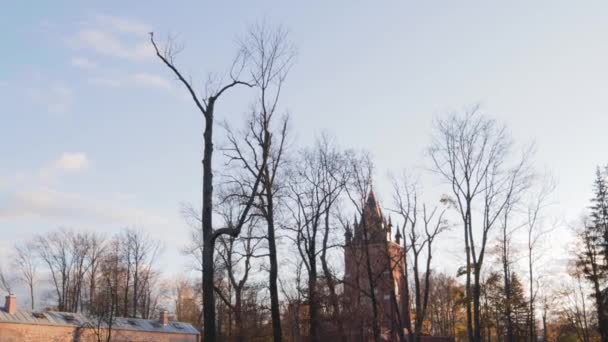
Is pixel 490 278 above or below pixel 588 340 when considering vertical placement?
above

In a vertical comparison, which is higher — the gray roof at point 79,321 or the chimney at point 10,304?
the chimney at point 10,304

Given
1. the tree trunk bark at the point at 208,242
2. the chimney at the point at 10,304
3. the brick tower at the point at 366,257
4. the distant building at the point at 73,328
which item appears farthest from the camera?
the chimney at the point at 10,304

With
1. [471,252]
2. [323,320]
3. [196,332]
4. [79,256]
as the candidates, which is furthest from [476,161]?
[79,256]

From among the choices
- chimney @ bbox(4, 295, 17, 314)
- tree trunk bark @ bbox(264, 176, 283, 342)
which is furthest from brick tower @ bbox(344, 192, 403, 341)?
chimney @ bbox(4, 295, 17, 314)

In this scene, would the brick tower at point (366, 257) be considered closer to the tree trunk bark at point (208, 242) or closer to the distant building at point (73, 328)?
the tree trunk bark at point (208, 242)

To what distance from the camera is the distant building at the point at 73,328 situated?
42938mm

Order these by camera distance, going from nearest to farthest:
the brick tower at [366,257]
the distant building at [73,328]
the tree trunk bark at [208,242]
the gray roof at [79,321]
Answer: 1. the tree trunk bark at [208,242]
2. the brick tower at [366,257]
3. the distant building at [73,328]
4. the gray roof at [79,321]

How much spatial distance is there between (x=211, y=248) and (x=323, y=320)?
18579mm

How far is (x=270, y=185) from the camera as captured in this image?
2367 cm

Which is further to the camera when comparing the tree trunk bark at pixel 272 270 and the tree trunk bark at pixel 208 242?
the tree trunk bark at pixel 272 270

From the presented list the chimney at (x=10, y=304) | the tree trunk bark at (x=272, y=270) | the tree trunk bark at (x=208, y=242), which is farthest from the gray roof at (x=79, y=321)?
the tree trunk bark at (x=208, y=242)

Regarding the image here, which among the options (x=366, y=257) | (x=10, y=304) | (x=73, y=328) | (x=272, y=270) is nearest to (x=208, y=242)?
(x=272, y=270)

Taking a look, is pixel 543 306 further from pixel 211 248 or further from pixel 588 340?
pixel 211 248

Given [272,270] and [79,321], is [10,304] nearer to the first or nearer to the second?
[79,321]
